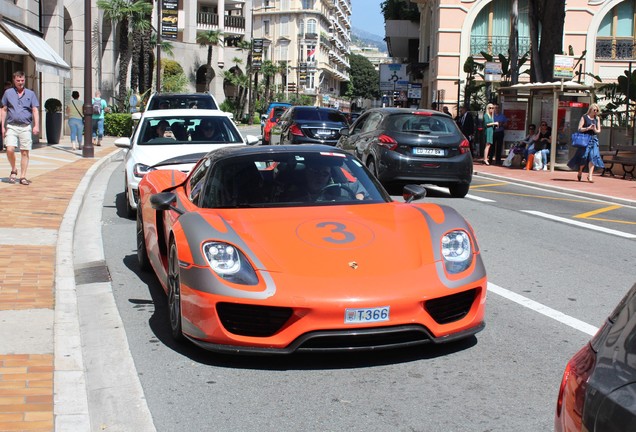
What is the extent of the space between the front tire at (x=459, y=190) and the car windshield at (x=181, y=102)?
511 centimetres

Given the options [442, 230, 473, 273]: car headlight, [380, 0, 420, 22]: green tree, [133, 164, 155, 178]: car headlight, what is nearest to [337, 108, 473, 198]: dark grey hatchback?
[133, 164, 155, 178]: car headlight

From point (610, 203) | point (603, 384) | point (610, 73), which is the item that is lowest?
point (610, 203)

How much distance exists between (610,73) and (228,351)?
44.0 meters

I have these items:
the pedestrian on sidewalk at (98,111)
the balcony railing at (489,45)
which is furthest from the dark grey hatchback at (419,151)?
the balcony railing at (489,45)

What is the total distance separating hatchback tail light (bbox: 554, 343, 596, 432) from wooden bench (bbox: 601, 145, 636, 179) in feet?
67.8

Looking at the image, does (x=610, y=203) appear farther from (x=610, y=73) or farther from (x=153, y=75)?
(x=153, y=75)

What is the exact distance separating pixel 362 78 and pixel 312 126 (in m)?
173

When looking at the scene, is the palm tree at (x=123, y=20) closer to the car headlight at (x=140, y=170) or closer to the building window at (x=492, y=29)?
the building window at (x=492, y=29)

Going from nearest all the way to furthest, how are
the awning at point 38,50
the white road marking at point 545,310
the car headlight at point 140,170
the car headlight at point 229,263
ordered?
the car headlight at point 229,263 → the white road marking at point 545,310 → the car headlight at point 140,170 → the awning at point 38,50

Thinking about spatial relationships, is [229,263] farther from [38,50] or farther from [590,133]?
[38,50]

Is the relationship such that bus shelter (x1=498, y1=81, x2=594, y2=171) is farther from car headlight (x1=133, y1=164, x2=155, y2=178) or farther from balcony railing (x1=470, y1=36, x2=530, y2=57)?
balcony railing (x1=470, y1=36, x2=530, y2=57)

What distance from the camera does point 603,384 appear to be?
222cm

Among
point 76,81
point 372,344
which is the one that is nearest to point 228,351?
point 372,344

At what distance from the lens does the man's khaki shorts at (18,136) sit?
14367 mm
